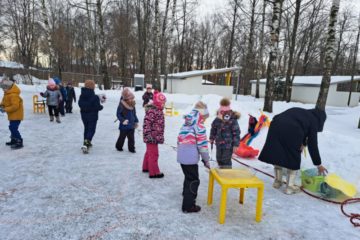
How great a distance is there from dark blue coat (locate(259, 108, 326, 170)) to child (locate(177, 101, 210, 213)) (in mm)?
1402

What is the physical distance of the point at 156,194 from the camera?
413 centimetres

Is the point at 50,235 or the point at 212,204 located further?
the point at 212,204

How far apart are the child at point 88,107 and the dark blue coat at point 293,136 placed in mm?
3992

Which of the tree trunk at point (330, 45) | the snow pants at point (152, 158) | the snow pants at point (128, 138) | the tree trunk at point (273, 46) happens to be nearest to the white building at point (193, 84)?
the tree trunk at point (273, 46)

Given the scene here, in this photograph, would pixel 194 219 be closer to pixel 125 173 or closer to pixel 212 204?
pixel 212 204

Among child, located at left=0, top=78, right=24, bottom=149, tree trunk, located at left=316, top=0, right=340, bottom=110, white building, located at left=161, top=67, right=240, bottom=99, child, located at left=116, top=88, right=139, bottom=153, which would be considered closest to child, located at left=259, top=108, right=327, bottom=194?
child, located at left=116, top=88, right=139, bottom=153

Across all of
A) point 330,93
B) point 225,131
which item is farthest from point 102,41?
point 330,93

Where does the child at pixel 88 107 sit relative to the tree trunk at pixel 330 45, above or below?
below

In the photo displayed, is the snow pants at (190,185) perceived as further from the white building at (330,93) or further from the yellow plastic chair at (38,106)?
the white building at (330,93)

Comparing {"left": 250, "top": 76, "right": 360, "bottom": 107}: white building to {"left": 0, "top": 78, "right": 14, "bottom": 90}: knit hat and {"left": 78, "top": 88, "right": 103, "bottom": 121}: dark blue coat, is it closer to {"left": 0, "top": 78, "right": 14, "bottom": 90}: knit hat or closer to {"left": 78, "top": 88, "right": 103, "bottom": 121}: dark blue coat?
{"left": 78, "top": 88, "right": 103, "bottom": 121}: dark blue coat

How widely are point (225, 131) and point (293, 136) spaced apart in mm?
1046

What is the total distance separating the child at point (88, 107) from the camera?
6.06m

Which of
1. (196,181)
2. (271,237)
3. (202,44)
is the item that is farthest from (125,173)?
(202,44)

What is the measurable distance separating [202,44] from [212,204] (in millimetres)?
43085
